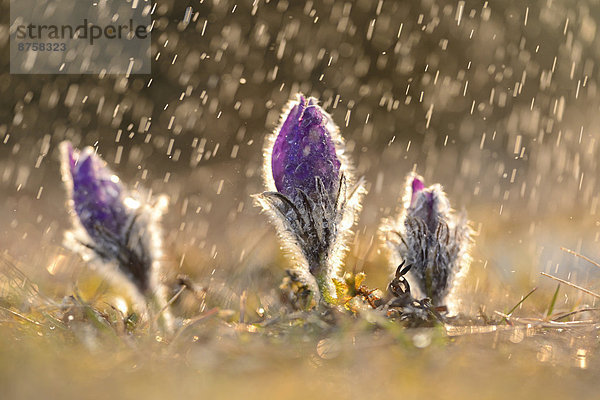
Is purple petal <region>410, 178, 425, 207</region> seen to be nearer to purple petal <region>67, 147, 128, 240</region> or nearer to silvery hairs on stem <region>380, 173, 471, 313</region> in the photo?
silvery hairs on stem <region>380, 173, 471, 313</region>

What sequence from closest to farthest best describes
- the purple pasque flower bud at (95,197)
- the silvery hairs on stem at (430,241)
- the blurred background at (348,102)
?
the purple pasque flower bud at (95,197), the silvery hairs on stem at (430,241), the blurred background at (348,102)

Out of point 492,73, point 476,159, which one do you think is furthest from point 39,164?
point 492,73

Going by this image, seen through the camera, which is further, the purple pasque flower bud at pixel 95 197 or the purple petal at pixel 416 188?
the purple petal at pixel 416 188

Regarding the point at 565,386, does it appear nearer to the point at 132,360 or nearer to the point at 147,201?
the point at 132,360

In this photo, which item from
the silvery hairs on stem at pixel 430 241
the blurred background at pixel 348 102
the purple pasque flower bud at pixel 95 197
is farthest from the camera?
the blurred background at pixel 348 102

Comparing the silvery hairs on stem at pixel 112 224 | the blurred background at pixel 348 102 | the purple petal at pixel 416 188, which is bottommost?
the silvery hairs on stem at pixel 112 224

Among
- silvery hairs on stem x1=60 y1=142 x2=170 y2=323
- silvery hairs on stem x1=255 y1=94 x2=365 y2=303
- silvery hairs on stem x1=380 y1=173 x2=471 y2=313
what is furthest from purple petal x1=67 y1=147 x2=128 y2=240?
silvery hairs on stem x1=380 y1=173 x2=471 y2=313

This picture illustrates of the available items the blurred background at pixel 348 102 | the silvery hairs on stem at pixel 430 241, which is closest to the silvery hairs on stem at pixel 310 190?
the silvery hairs on stem at pixel 430 241

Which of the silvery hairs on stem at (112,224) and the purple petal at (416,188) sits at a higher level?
the purple petal at (416,188)

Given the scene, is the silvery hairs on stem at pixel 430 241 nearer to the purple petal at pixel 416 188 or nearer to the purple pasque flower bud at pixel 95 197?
the purple petal at pixel 416 188
